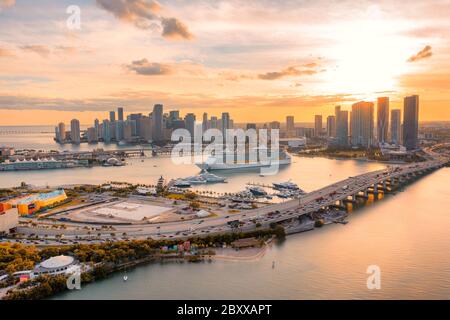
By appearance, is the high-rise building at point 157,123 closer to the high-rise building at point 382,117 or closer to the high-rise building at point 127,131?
the high-rise building at point 127,131

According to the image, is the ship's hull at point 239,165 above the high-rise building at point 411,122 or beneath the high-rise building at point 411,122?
beneath

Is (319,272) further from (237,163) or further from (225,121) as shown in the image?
(225,121)

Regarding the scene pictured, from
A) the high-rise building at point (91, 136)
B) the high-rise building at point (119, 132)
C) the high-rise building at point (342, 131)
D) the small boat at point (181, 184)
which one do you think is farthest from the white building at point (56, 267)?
the high-rise building at point (91, 136)

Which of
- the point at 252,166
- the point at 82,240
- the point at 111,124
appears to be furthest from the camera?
the point at 111,124

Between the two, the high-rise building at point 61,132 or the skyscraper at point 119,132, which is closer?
the high-rise building at point 61,132

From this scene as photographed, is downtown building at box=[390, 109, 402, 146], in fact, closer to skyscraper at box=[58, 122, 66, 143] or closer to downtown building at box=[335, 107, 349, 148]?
downtown building at box=[335, 107, 349, 148]

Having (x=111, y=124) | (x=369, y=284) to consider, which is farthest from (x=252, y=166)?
(x=111, y=124)

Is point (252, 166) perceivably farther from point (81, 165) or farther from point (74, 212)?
point (74, 212)
